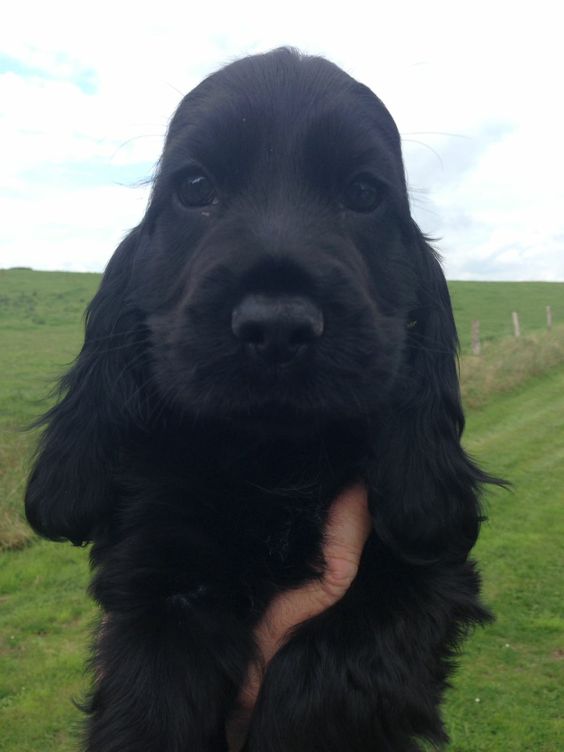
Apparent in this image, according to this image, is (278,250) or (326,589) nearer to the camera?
(278,250)

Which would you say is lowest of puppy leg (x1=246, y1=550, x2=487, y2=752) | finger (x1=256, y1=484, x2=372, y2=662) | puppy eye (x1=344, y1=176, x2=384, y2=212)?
puppy leg (x1=246, y1=550, x2=487, y2=752)

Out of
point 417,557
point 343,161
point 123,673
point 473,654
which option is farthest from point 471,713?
point 343,161

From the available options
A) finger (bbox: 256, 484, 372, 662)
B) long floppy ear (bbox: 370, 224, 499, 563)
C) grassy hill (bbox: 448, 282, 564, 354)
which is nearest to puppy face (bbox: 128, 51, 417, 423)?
long floppy ear (bbox: 370, 224, 499, 563)

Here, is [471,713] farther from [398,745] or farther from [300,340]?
[300,340]

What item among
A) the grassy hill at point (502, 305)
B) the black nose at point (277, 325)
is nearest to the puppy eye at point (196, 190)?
the black nose at point (277, 325)

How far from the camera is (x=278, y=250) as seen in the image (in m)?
1.68

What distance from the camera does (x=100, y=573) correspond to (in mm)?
2105

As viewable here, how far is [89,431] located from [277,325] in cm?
91

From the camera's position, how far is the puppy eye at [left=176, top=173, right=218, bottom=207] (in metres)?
2.03

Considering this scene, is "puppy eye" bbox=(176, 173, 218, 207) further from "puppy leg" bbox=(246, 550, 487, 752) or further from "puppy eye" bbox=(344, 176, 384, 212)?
Answer: "puppy leg" bbox=(246, 550, 487, 752)

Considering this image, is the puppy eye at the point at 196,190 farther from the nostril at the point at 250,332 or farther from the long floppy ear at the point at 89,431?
the nostril at the point at 250,332

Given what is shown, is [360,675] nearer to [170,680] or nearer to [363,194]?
[170,680]

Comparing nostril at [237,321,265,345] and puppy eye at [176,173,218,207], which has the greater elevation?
puppy eye at [176,173,218,207]

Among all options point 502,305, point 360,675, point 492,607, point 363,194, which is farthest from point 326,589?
point 502,305
